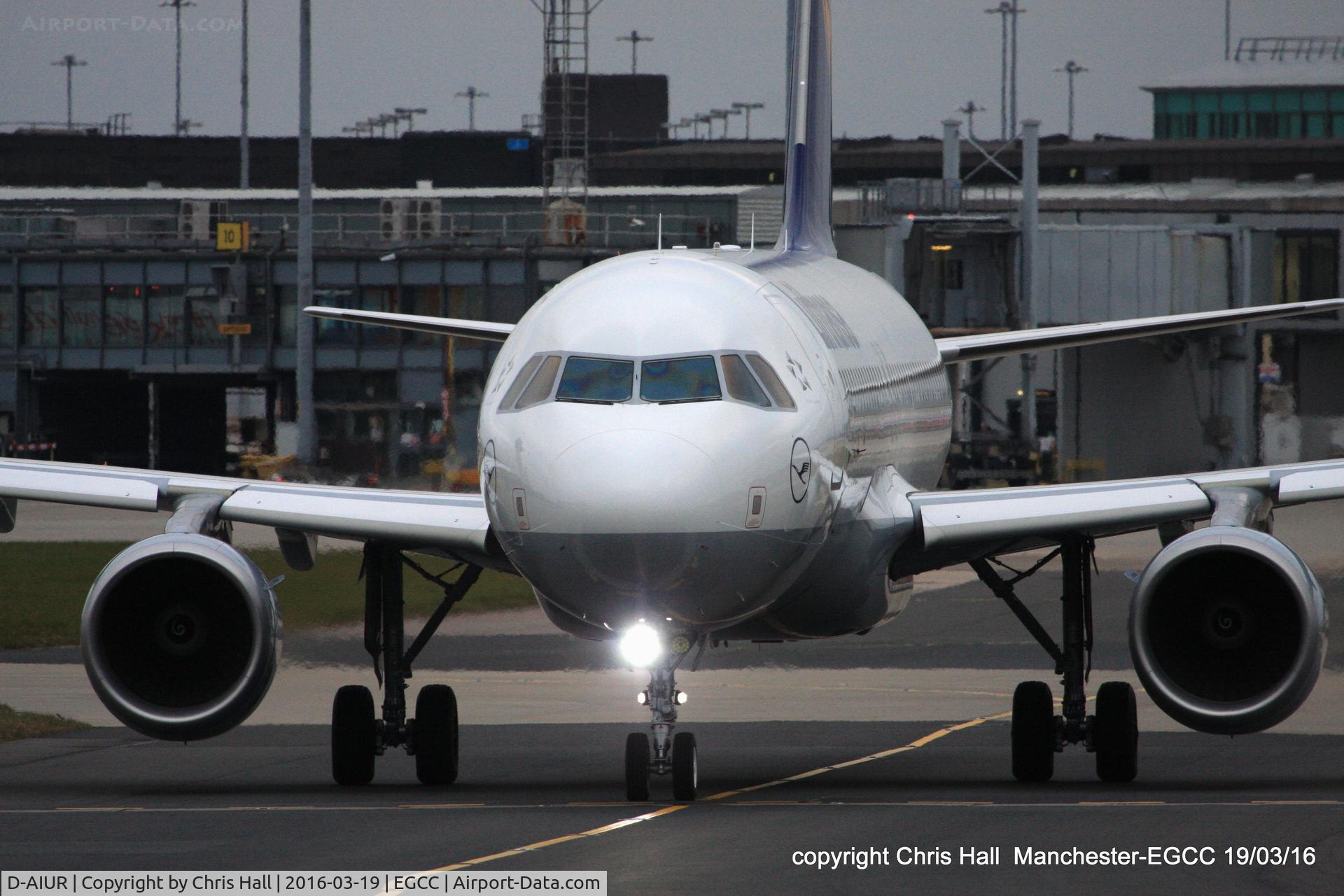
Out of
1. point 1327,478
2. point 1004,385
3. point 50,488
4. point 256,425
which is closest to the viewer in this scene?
point 1327,478

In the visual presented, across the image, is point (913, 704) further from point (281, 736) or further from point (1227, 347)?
point (1227, 347)

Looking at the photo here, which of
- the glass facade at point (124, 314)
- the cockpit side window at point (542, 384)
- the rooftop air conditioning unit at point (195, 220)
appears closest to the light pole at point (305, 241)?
the glass facade at point (124, 314)

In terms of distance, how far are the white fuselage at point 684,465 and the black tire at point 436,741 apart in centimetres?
147

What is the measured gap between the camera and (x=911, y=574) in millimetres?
17859

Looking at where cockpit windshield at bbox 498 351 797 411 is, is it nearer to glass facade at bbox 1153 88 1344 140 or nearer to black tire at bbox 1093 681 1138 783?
black tire at bbox 1093 681 1138 783

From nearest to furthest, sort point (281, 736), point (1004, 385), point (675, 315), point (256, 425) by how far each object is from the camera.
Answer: point (675, 315)
point (281, 736)
point (256, 425)
point (1004, 385)

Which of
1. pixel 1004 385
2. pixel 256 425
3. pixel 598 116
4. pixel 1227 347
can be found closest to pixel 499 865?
pixel 1227 347

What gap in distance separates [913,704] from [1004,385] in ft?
204

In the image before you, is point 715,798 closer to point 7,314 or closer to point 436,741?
point 436,741

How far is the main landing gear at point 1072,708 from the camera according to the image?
56.3ft

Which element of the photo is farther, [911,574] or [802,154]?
[802,154]

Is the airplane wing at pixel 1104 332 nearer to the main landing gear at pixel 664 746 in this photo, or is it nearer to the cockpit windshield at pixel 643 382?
the cockpit windshield at pixel 643 382

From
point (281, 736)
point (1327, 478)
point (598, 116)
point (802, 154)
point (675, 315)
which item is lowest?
point (281, 736)

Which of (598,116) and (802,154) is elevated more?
(598,116)
